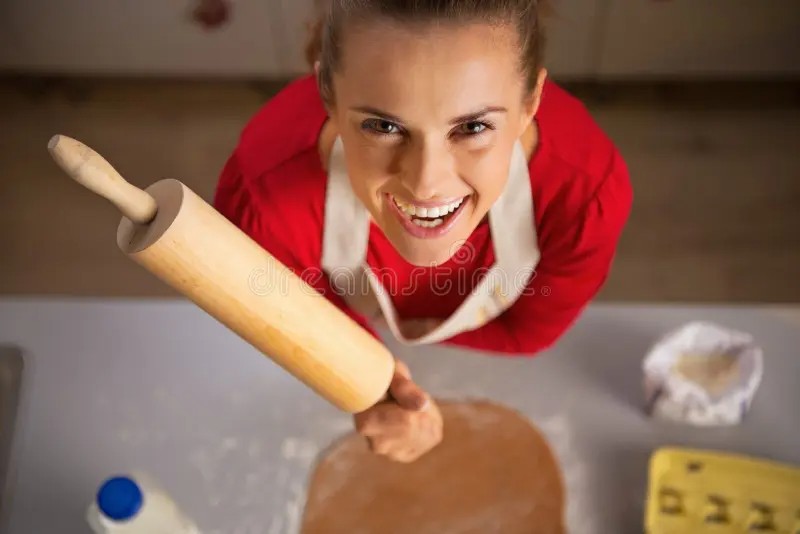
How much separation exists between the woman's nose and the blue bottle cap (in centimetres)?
37

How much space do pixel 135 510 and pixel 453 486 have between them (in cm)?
36

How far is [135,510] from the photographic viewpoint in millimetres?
729

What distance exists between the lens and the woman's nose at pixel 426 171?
0.58 meters

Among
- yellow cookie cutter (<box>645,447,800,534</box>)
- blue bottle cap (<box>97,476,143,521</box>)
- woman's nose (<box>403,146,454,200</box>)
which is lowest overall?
yellow cookie cutter (<box>645,447,800,534</box>)

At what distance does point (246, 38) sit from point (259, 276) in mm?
1079

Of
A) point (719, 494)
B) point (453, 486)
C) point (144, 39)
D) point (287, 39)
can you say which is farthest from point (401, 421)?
point (144, 39)

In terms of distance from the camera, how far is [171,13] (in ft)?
4.90

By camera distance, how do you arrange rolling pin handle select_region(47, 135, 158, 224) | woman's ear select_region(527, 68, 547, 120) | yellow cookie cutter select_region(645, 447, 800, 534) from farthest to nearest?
yellow cookie cutter select_region(645, 447, 800, 534), woman's ear select_region(527, 68, 547, 120), rolling pin handle select_region(47, 135, 158, 224)

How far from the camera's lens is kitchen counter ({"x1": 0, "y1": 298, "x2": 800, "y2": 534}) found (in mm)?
922

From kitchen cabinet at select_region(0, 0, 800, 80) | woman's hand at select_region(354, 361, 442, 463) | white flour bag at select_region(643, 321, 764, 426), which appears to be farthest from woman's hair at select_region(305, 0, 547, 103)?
kitchen cabinet at select_region(0, 0, 800, 80)

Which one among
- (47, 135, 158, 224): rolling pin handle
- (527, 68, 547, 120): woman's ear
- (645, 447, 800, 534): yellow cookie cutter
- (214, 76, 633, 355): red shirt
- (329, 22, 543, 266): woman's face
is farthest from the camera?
(645, 447, 800, 534): yellow cookie cutter

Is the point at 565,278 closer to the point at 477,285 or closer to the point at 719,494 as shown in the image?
the point at 477,285

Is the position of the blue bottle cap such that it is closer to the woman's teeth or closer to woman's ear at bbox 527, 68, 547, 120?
the woman's teeth

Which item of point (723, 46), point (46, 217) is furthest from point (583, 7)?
point (46, 217)
